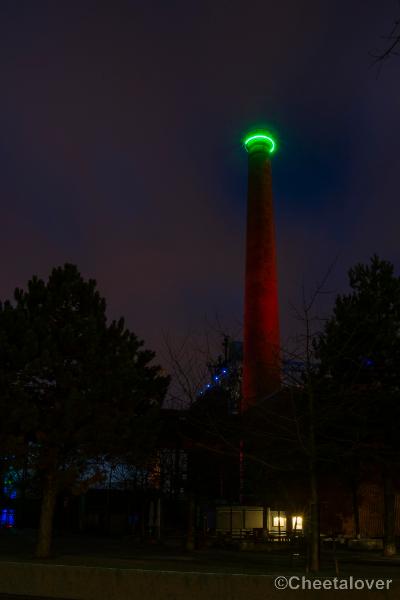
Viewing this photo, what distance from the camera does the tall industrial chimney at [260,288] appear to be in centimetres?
4616

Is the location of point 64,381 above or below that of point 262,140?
below

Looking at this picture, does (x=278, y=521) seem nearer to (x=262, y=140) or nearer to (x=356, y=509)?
(x=356, y=509)

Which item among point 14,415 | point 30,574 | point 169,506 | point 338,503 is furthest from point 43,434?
point 169,506

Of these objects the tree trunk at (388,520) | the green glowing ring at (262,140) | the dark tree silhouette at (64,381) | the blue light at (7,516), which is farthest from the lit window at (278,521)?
the green glowing ring at (262,140)

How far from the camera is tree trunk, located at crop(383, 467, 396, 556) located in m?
26.0

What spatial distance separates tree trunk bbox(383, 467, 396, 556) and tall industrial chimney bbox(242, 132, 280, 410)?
16.1 m

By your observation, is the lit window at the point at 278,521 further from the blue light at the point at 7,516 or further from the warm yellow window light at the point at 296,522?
the blue light at the point at 7,516

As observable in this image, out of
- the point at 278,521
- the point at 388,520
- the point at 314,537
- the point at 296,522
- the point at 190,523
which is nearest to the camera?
the point at 314,537

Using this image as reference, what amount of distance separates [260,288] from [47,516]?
3076 centimetres

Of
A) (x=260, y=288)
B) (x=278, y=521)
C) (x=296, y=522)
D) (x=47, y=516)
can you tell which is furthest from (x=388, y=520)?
(x=260, y=288)

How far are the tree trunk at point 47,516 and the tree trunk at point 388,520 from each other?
530 inches

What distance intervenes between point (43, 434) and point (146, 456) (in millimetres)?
4169

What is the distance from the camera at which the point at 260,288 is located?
160ft

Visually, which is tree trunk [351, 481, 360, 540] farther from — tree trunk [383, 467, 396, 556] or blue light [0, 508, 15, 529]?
blue light [0, 508, 15, 529]
